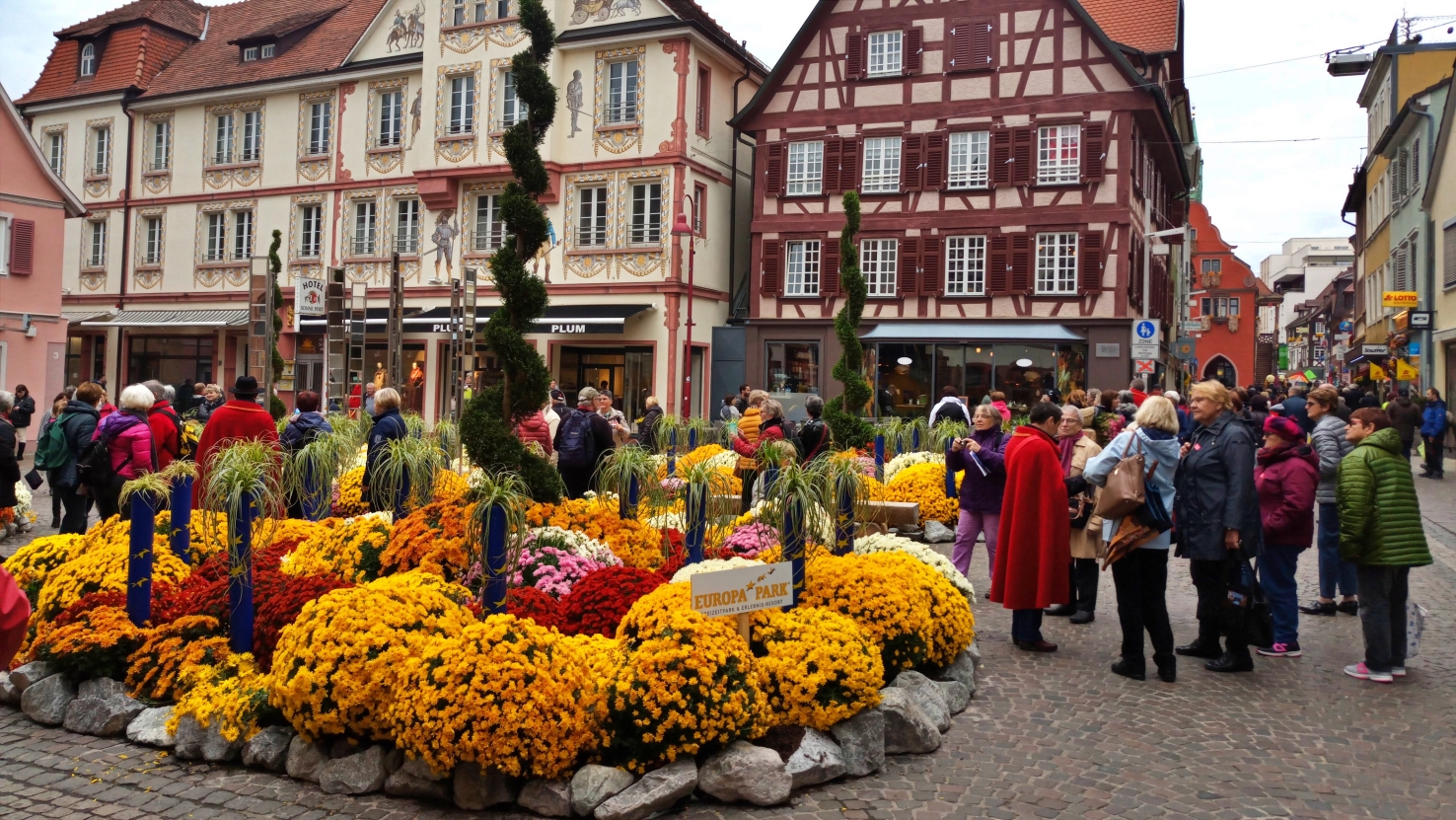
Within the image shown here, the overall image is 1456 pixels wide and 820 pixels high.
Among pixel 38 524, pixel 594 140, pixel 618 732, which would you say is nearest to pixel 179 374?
pixel 594 140

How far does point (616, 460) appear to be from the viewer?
9.20 metres

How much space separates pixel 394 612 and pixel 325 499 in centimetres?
435

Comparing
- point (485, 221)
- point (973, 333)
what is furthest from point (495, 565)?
point (485, 221)

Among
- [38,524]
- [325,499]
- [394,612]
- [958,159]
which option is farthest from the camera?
[958,159]

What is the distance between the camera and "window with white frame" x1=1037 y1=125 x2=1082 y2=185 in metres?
28.0

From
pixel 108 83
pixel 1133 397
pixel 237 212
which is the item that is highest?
pixel 108 83

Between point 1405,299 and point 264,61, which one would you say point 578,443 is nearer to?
point 1405,299

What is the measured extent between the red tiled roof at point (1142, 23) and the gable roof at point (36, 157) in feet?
88.1

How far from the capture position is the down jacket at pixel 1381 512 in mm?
7375

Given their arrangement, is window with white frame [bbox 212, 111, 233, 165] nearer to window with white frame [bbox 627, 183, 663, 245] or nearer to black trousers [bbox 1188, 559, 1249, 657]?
window with white frame [bbox 627, 183, 663, 245]

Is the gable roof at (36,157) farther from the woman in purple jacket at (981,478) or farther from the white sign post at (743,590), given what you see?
the white sign post at (743,590)

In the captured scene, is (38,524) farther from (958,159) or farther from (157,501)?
(958,159)

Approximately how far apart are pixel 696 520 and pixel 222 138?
3275 centimetres

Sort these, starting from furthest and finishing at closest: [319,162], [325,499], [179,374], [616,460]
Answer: [179,374] < [319,162] < [325,499] < [616,460]
